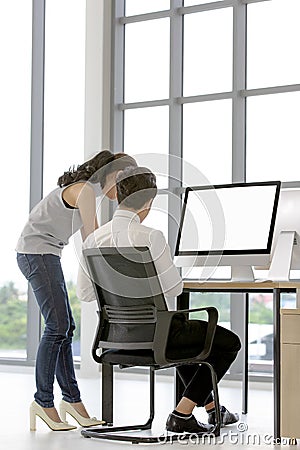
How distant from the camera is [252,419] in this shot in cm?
421

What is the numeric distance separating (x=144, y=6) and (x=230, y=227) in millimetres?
3038

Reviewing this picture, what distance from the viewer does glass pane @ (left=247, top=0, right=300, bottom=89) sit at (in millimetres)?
5910

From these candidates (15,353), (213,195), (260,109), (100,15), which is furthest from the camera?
(15,353)

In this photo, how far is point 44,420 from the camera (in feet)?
12.3

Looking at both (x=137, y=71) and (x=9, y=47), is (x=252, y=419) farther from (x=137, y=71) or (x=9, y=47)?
(x=9, y=47)

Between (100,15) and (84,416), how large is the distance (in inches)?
143

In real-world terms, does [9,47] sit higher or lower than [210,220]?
A: higher

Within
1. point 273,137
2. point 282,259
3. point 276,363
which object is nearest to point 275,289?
point 276,363

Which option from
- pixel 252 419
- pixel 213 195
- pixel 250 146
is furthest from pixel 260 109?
pixel 252 419

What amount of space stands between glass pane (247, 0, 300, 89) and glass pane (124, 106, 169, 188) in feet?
2.49

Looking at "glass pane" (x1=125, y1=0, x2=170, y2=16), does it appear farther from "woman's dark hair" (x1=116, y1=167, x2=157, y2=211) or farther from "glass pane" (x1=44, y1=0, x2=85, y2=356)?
"woman's dark hair" (x1=116, y1=167, x2=157, y2=211)

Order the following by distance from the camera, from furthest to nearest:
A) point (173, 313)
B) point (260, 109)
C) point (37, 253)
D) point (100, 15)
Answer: point (100, 15) → point (260, 109) → point (37, 253) → point (173, 313)

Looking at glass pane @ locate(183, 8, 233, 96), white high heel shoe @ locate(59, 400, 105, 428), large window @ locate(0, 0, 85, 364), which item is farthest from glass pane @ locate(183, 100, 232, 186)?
white high heel shoe @ locate(59, 400, 105, 428)

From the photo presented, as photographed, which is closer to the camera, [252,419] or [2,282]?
[252,419]
